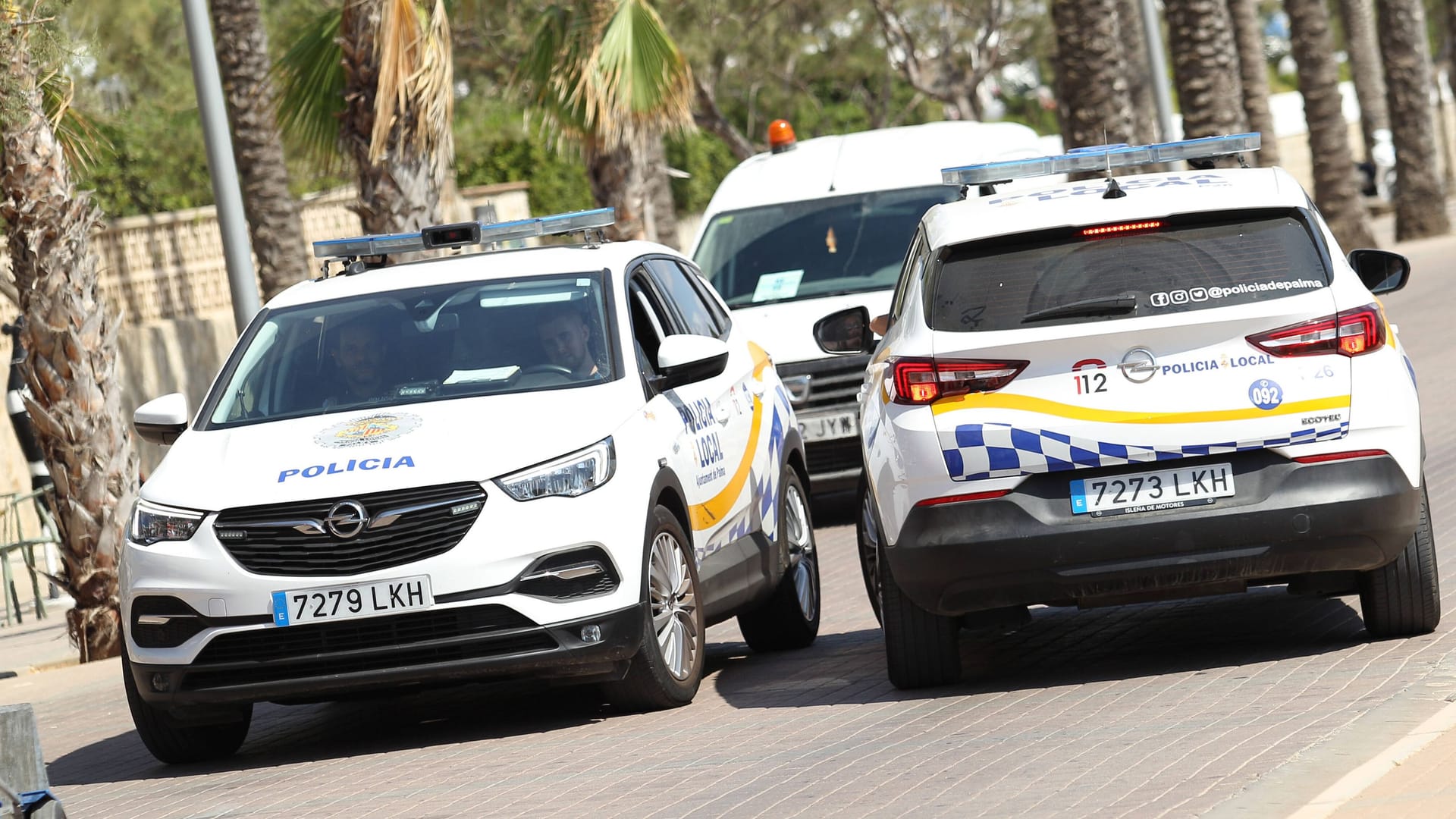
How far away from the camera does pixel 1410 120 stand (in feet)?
107

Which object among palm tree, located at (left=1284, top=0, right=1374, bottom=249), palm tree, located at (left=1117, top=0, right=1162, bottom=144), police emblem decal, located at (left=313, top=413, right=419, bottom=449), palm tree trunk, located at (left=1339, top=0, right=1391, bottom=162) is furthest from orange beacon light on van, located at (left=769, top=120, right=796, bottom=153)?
palm tree trunk, located at (left=1339, top=0, right=1391, bottom=162)

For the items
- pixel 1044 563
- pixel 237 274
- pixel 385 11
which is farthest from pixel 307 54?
pixel 1044 563

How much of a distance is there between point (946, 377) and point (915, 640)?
1.07 m

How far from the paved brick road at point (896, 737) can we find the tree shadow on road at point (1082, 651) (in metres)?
0.02

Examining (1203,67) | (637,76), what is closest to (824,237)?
(637,76)

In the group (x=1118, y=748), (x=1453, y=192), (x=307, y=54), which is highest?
(x=307, y=54)

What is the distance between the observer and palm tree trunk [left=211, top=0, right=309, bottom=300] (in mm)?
20797

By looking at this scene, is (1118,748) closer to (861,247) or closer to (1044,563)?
(1044,563)

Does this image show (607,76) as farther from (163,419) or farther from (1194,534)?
(1194,534)

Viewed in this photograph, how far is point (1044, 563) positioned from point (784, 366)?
21.2ft

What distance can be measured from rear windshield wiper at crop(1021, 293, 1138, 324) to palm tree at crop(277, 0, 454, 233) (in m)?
8.01

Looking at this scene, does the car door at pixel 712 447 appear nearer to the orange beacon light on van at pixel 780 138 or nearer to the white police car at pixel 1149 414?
the white police car at pixel 1149 414

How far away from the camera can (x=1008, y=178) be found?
26.5 feet

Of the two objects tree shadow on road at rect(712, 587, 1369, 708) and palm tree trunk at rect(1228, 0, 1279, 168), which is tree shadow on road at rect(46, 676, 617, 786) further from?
palm tree trunk at rect(1228, 0, 1279, 168)
